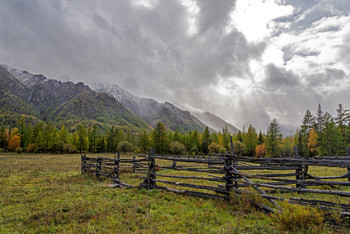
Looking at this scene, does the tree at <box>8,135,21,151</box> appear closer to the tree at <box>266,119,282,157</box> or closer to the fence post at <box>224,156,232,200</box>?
the fence post at <box>224,156,232,200</box>

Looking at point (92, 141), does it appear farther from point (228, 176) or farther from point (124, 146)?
point (228, 176)

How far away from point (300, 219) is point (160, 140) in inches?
2324

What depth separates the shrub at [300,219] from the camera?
4455mm

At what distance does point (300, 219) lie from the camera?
4562 mm

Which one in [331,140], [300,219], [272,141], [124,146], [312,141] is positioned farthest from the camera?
[124,146]

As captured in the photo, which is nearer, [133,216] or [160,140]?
[133,216]

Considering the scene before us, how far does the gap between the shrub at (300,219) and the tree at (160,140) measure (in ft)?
191

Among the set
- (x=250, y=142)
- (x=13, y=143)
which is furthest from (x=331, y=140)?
(x=13, y=143)

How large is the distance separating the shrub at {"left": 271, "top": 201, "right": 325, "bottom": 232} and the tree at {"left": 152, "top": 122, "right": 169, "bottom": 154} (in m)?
58.1

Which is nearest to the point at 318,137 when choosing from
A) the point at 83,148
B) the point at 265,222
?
the point at 265,222

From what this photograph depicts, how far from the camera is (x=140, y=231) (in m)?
4.72

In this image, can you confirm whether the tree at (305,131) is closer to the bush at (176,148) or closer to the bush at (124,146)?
the bush at (176,148)

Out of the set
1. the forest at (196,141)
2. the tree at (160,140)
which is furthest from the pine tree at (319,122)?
the tree at (160,140)

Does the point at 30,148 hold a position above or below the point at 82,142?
below
